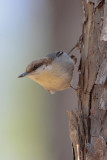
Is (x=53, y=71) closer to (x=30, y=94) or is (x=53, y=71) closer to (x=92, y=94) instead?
(x=92, y=94)

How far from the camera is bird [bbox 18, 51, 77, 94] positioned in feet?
5.15

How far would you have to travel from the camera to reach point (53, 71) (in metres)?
1.62

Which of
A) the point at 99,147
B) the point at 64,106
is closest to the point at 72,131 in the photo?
the point at 99,147

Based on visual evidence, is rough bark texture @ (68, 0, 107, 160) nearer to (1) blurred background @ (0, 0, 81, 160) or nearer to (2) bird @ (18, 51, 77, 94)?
(2) bird @ (18, 51, 77, 94)

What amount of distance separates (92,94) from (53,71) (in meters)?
0.44

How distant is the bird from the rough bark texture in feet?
0.83

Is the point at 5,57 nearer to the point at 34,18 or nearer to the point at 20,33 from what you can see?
the point at 20,33

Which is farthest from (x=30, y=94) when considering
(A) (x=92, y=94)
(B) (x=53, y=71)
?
(A) (x=92, y=94)

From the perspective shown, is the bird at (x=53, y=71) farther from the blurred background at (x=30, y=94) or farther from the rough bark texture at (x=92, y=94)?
the blurred background at (x=30, y=94)

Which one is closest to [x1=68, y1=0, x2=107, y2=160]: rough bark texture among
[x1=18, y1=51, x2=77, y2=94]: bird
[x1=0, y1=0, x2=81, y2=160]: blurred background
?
[x1=18, y1=51, x2=77, y2=94]: bird

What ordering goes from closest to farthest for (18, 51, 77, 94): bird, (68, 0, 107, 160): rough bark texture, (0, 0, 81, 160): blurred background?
(68, 0, 107, 160): rough bark texture
(18, 51, 77, 94): bird
(0, 0, 81, 160): blurred background

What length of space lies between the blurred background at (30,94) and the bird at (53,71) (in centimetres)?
72

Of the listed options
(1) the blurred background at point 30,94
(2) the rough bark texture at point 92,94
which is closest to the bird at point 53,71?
(2) the rough bark texture at point 92,94

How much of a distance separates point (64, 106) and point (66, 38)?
0.68 m
